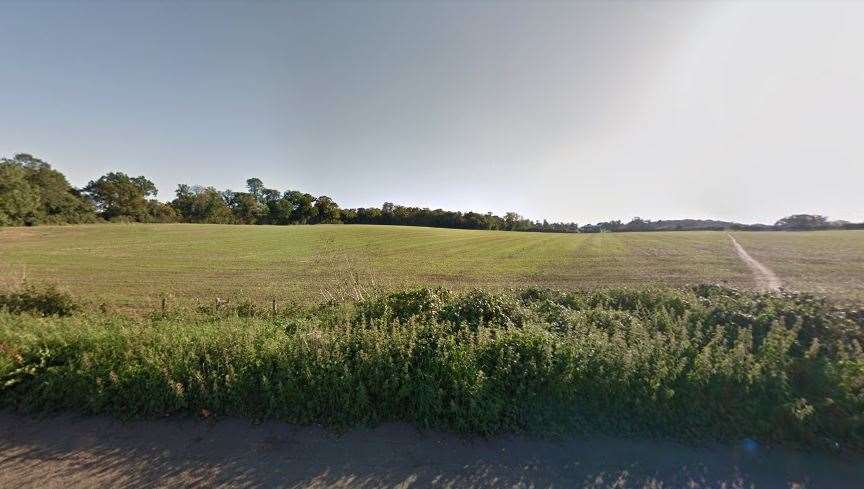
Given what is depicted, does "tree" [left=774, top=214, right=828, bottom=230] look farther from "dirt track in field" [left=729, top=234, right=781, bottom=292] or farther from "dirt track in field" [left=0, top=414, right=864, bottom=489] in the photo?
"dirt track in field" [left=0, top=414, right=864, bottom=489]

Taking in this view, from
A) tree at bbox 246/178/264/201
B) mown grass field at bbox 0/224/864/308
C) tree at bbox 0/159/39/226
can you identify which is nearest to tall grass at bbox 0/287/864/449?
mown grass field at bbox 0/224/864/308

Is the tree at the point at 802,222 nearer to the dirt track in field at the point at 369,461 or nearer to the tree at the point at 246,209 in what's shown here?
the dirt track in field at the point at 369,461

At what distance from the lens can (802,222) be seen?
9150cm

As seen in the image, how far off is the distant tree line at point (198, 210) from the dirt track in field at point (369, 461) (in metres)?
79.3

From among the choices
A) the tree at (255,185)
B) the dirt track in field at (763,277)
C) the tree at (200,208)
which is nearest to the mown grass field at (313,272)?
the dirt track in field at (763,277)

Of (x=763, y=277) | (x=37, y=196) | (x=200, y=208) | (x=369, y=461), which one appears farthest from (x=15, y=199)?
(x=763, y=277)

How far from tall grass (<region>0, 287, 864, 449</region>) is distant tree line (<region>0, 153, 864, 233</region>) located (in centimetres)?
7824

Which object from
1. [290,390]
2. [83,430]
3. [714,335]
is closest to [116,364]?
[83,430]

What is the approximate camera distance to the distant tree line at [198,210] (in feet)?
192

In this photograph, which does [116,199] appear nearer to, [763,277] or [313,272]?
[313,272]

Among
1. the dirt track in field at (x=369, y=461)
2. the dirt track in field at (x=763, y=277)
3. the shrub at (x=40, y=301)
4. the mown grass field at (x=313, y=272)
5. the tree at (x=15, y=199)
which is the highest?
the tree at (x=15, y=199)

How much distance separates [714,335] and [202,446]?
6.70m

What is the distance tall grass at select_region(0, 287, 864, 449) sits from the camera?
3.59m

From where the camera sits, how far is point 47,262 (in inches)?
887
